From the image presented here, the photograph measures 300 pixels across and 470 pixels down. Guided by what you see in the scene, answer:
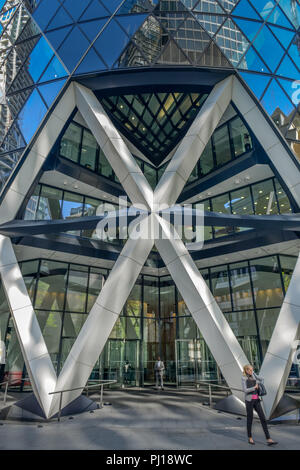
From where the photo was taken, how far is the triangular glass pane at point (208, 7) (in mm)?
12570

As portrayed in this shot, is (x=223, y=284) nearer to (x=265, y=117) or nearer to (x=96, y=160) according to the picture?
(x=265, y=117)

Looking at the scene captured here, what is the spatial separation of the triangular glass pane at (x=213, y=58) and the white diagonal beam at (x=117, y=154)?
487 centimetres

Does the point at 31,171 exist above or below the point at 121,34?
below

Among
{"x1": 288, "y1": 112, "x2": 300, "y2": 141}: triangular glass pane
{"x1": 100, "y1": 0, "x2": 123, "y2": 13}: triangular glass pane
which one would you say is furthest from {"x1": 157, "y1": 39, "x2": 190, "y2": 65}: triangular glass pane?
{"x1": 288, "y1": 112, "x2": 300, "y2": 141}: triangular glass pane

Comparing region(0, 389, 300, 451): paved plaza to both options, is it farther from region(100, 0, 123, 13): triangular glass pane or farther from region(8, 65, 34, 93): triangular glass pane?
region(100, 0, 123, 13): triangular glass pane

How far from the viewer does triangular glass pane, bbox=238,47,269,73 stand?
12.5m

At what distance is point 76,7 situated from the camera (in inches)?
506

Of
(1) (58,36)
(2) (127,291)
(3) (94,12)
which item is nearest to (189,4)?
(3) (94,12)

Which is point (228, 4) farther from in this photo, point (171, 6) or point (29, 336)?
point (29, 336)

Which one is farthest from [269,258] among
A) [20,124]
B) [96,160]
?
[20,124]

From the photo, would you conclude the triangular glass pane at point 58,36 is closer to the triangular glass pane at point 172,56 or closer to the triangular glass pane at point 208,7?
the triangular glass pane at point 172,56

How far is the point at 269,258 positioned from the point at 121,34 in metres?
13.4

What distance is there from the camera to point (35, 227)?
37.1 feet
